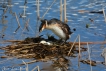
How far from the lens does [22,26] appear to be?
13.1m

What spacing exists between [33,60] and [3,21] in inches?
147

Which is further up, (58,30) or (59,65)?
(58,30)

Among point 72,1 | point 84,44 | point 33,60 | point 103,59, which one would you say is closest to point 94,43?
point 84,44

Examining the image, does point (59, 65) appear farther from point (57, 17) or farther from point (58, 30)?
point (57, 17)

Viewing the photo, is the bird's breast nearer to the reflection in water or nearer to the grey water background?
the grey water background

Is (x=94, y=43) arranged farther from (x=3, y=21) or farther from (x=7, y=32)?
(x=3, y=21)

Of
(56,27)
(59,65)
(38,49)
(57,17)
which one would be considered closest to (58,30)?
(56,27)

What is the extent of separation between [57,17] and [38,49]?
149 inches

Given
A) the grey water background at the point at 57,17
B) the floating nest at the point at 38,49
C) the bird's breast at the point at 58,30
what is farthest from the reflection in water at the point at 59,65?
the bird's breast at the point at 58,30

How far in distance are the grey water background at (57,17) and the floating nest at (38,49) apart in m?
0.24

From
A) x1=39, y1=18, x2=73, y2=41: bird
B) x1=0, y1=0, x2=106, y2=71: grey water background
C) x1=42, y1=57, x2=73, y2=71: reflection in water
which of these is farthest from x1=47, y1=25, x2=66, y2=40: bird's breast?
x1=42, y1=57, x2=73, y2=71: reflection in water

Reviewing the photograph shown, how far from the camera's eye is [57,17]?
46.6 ft

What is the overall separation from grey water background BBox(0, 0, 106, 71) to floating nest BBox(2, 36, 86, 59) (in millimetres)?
240

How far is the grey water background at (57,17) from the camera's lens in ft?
32.5
